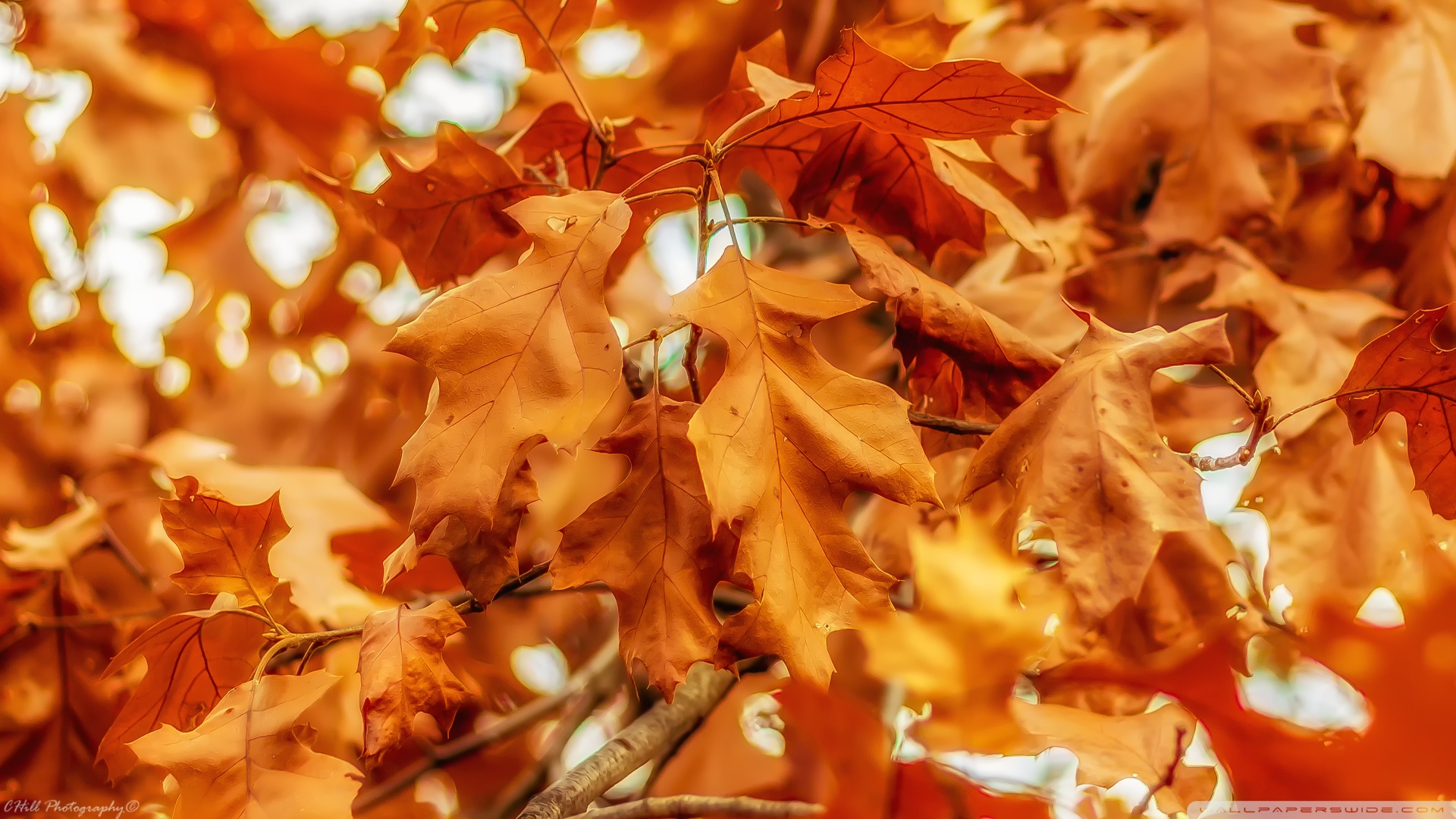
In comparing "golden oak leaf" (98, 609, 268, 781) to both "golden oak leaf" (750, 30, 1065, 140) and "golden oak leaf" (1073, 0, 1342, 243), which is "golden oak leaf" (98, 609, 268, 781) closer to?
"golden oak leaf" (750, 30, 1065, 140)

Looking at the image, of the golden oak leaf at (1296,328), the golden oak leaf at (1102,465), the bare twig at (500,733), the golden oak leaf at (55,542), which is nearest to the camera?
the golden oak leaf at (1102,465)

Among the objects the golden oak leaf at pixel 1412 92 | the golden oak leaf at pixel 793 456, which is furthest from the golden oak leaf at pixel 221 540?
the golden oak leaf at pixel 1412 92

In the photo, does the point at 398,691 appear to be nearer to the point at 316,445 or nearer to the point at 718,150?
the point at 718,150

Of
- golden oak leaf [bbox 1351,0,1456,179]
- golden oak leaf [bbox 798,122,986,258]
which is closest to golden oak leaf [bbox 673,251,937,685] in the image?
golden oak leaf [bbox 798,122,986,258]

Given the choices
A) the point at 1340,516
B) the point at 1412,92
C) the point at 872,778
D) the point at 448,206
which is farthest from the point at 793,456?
the point at 1412,92

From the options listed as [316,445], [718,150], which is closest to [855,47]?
[718,150]

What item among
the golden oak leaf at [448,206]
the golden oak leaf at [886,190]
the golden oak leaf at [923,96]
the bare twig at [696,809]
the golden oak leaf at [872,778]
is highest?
the golden oak leaf at [923,96]

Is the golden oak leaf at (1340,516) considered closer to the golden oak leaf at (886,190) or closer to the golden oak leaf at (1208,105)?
the golden oak leaf at (1208,105)
